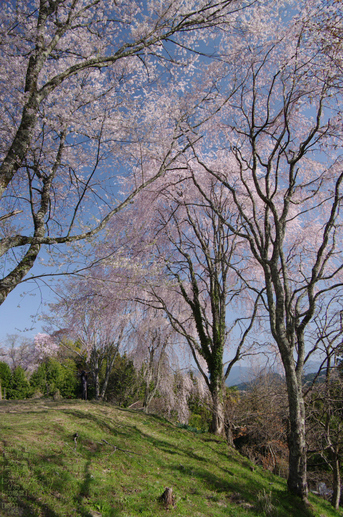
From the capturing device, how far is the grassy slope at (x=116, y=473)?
11.1 feet

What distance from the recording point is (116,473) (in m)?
4.45

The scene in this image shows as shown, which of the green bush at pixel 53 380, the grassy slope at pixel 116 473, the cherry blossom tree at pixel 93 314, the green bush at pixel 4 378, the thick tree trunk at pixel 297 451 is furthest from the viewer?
the green bush at pixel 53 380

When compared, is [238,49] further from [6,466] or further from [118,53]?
[6,466]

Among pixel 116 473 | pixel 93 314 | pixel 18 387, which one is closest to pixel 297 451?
pixel 116 473

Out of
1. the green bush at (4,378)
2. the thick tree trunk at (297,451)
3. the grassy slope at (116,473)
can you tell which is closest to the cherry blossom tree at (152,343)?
the grassy slope at (116,473)

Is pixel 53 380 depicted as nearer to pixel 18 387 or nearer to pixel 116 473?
pixel 18 387

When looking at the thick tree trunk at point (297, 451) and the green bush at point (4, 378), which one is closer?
the thick tree trunk at point (297, 451)

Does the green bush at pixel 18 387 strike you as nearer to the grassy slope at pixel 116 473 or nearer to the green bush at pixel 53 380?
the green bush at pixel 53 380

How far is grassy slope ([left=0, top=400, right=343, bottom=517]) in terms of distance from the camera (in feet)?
11.1

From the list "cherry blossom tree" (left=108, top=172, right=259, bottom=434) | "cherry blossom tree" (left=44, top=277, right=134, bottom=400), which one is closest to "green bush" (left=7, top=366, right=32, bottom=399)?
"cherry blossom tree" (left=44, top=277, right=134, bottom=400)

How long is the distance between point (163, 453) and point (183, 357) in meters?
5.93

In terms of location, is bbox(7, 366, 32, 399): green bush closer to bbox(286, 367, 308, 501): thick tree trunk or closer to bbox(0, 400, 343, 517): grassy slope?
bbox(0, 400, 343, 517): grassy slope

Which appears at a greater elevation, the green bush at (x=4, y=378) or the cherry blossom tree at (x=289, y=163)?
the cherry blossom tree at (x=289, y=163)

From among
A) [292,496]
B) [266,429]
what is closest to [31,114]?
[292,496]
